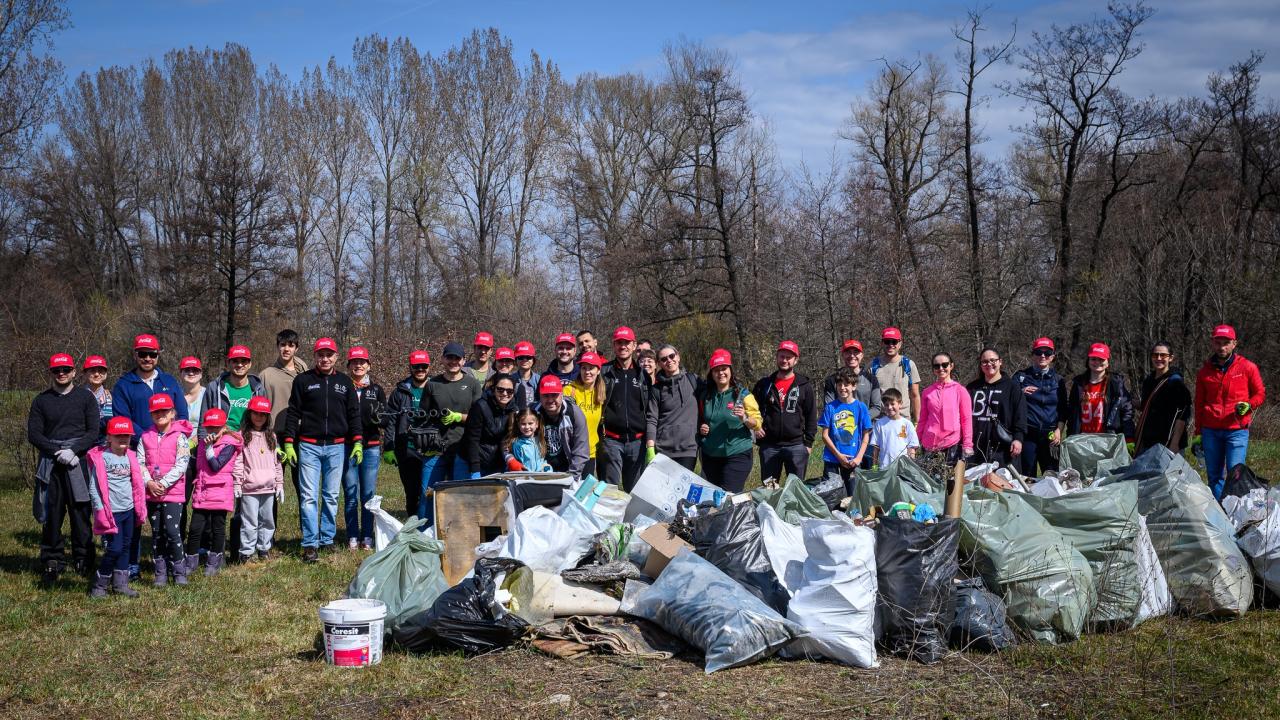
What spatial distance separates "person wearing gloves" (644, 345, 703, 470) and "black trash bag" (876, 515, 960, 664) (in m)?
3.20

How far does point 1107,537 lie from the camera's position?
17.6 feet

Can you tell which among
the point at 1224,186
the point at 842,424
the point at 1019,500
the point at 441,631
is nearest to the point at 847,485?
the point at 842,424

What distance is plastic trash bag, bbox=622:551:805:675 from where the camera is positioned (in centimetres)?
470

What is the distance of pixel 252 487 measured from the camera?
7.63 meters

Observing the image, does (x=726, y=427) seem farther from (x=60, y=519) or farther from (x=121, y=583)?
(x=60, y=519)

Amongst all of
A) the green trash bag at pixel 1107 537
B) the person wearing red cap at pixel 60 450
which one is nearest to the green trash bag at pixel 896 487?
the green trash bag at pixel 1107 537

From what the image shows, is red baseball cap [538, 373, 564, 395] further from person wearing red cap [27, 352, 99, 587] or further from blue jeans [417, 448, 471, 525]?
person wearing red cap [27, 352, 99, 587]

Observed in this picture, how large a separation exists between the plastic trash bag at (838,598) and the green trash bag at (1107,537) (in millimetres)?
1308

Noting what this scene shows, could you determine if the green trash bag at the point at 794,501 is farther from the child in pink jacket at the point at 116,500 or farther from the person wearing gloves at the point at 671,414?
the child in pink jacket at the point at 116,500

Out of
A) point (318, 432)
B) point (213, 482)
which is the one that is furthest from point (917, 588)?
point (213, 482)

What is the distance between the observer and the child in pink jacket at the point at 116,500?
661 centimetres

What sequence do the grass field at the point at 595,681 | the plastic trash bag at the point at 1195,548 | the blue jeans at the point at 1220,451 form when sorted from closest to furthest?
the grass field at the point at 595,681
the plastic trash bag at the point at 1195,548
the blue jeans at the point at 1220,451

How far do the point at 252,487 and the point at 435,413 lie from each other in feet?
5.13

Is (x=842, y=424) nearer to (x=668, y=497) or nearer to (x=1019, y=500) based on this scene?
(x=668, y=497)
